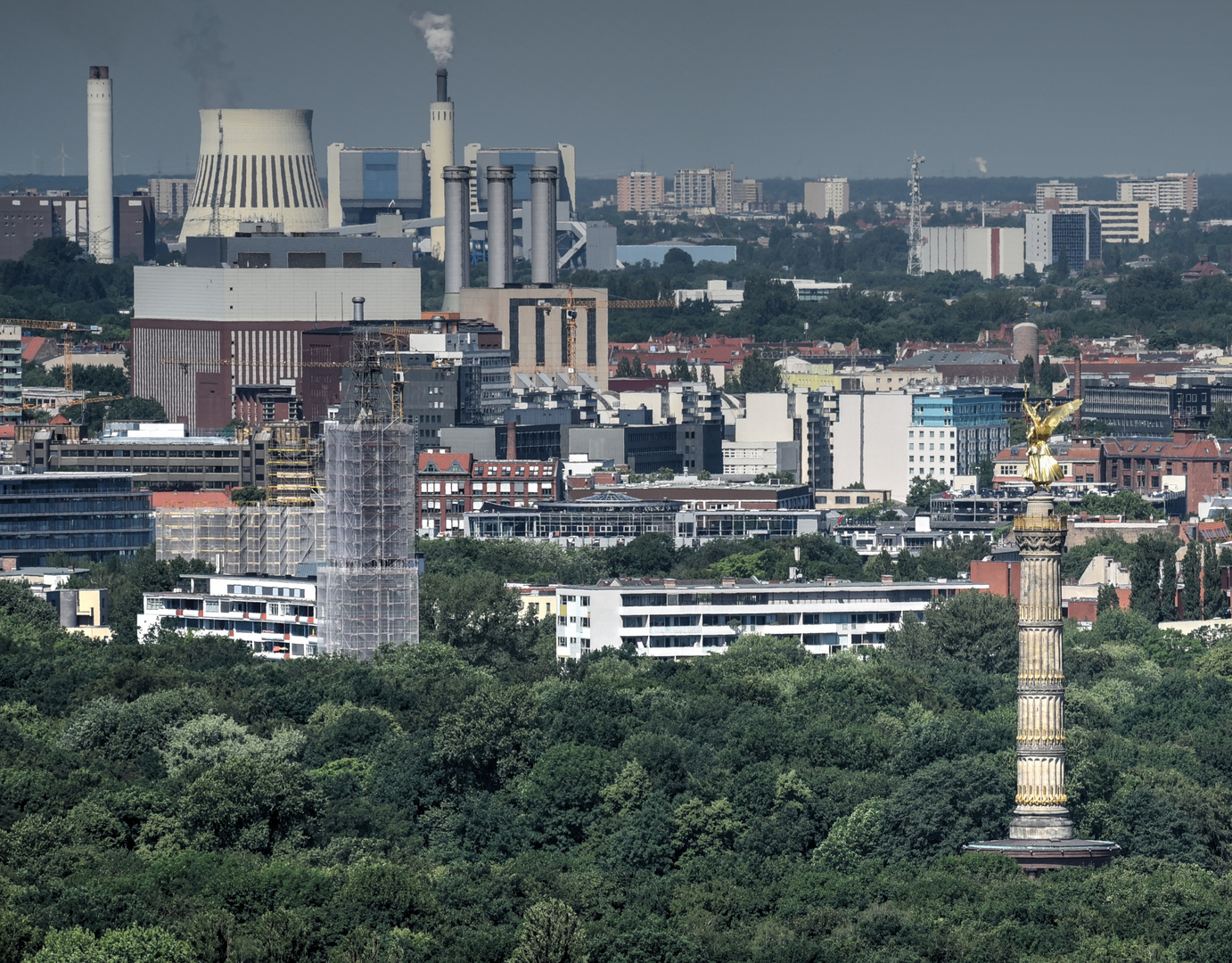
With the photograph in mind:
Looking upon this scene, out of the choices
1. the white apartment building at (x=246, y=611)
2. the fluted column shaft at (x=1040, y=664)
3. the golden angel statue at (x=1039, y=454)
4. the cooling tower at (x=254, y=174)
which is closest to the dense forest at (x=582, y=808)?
the fluted column shaft at (x=1040, y=664)

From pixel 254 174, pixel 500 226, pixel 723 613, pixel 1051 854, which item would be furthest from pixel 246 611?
pixel 254 174

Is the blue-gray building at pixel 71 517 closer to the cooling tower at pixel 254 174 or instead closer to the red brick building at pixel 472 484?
the red brick building at pixel 472 484

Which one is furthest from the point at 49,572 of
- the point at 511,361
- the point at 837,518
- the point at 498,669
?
the point at 511,361

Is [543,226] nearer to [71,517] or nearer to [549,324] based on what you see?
[549,324]

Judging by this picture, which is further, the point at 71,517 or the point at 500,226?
the point at 500,226

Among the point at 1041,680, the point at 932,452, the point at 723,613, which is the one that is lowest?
the point at 723,613

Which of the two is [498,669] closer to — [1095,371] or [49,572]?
[49,572]

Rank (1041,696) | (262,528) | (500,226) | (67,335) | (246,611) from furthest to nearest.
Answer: (67,335) < (500,226) < (262,528) < (246,611) < (1041,696)

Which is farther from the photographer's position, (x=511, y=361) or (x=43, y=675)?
(x=511, y=361)

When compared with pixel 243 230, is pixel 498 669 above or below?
below
